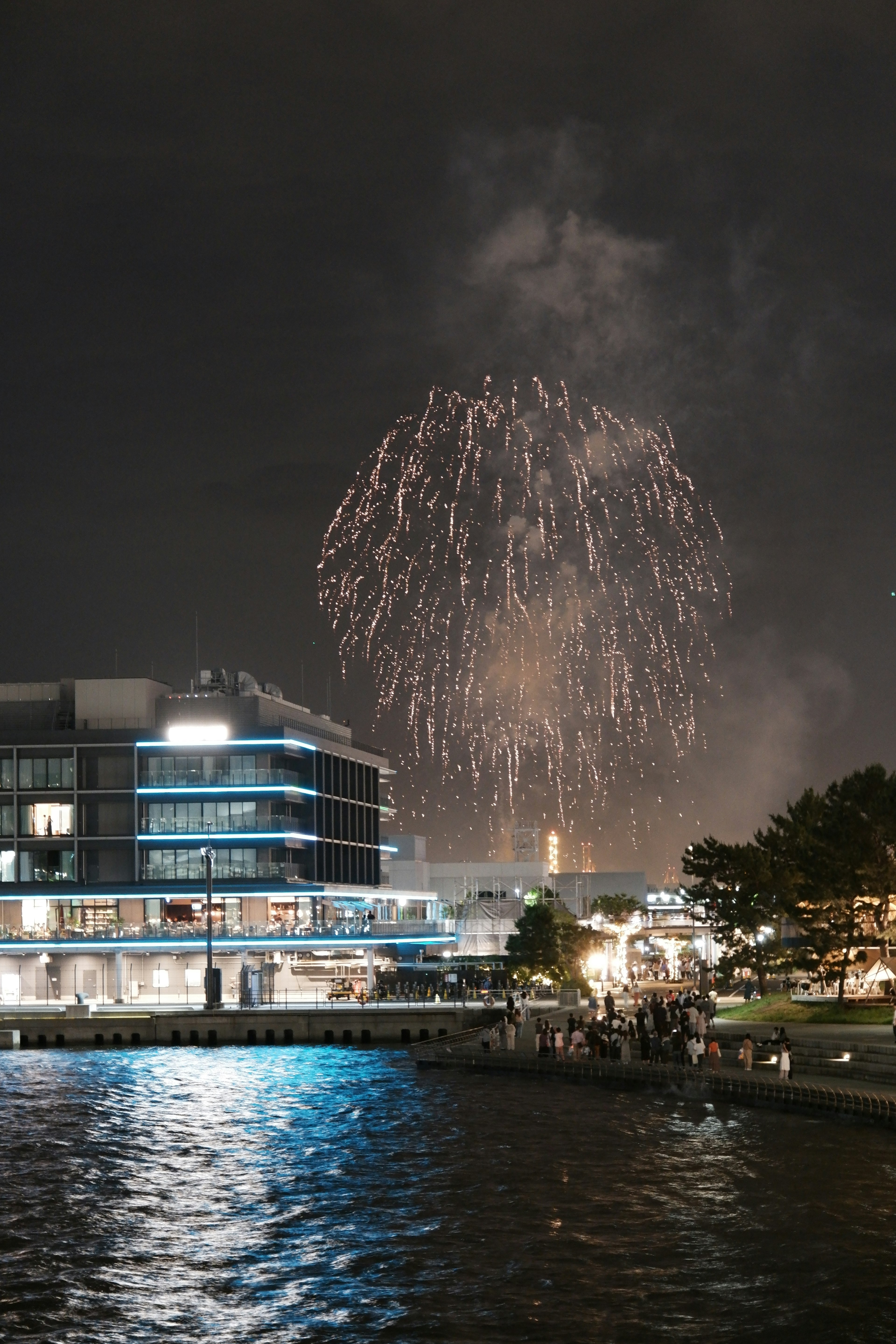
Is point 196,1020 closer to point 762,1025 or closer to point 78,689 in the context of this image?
point 762,1025

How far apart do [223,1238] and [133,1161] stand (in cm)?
1346

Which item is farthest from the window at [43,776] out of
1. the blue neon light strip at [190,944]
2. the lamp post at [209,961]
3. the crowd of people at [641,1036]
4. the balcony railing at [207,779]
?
the crowd of people at [641,1036]

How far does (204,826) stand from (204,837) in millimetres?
1065

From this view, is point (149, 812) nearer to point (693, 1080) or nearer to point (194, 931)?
point (194, 931)

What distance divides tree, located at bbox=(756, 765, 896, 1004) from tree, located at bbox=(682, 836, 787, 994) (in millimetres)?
6125

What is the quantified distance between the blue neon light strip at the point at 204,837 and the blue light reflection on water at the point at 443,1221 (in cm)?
6381

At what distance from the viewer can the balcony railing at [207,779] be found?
130 meters

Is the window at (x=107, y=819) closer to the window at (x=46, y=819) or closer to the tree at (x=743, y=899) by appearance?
the window at (x=46, y=819)

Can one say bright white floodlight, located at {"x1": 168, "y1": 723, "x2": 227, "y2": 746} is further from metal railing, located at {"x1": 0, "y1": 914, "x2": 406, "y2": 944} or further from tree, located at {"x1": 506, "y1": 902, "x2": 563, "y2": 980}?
tree, located at {"x1": 506, "y1": 902, "x2": 563, "y2": 980}

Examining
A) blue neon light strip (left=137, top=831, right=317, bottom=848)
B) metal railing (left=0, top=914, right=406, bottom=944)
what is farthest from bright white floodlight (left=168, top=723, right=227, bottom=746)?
metal railing (left=0, top=914, right=406, bottom=944)

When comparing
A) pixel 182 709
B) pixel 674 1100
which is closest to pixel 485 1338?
pixel 674 1100

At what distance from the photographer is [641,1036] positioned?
67.4 m

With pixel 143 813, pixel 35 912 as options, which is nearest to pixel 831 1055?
pixel 143 813

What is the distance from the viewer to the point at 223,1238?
3825 cm
